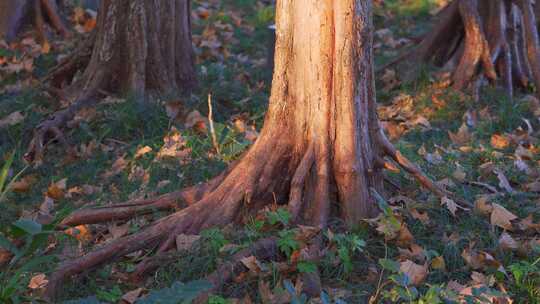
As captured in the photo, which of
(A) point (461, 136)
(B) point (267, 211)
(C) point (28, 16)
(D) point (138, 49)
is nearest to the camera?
(B) point (267, 211)

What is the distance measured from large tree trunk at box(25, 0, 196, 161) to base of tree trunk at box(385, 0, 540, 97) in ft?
7.41

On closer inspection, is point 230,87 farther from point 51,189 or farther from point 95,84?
point 51,189

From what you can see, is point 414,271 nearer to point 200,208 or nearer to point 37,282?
point 200,208

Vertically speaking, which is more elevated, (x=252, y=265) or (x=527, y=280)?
(x=252, y=265)

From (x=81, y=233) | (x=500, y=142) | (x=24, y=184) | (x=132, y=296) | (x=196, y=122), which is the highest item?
(x=196, y=122)

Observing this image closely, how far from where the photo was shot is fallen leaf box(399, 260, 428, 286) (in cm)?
391

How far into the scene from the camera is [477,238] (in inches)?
173

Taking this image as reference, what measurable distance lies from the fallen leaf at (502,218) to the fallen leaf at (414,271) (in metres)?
0.76

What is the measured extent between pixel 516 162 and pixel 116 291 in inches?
121

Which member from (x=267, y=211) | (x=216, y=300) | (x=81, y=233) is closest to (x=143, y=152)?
(x=81, y=233)

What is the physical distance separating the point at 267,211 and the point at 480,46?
402cm

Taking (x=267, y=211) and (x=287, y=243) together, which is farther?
(x=267, y=211)

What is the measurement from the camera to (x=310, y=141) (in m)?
4.49

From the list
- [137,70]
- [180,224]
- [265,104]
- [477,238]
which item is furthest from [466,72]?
[180,224]
